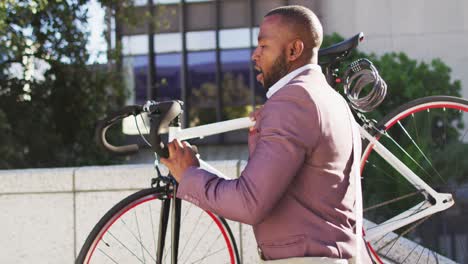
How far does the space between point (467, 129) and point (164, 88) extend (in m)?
11.1

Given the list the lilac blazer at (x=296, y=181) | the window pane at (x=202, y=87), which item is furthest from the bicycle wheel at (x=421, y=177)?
the window pane at (x=202, y=87)

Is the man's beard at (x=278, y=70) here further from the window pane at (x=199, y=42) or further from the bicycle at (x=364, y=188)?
the window pane at (x=199, y=42)

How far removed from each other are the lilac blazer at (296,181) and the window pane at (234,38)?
40.2ft

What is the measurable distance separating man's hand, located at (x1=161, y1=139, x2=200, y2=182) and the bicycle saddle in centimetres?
116

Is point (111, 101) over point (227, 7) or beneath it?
beneath

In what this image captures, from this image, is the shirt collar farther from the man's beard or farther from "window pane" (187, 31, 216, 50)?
"window pane" (187, 31, 216, 50)

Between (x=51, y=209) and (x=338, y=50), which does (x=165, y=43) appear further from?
(x=338, y=50)

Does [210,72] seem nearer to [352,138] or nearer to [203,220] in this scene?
[203,220]

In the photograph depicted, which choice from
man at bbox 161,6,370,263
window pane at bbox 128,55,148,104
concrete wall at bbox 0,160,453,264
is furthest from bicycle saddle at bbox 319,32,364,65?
window pane at bbox 128,55,148,104

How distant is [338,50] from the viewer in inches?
127

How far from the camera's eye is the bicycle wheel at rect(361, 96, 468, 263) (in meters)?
3.48

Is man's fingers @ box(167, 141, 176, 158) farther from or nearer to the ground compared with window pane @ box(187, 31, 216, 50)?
nearer to the ground

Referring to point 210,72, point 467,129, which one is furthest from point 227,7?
point 467,129

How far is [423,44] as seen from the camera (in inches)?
410
